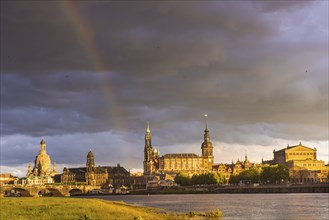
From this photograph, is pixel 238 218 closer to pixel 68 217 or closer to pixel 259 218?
pixel 259 218

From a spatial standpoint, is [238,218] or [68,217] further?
[238,218]

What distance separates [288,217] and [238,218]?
7.96 m

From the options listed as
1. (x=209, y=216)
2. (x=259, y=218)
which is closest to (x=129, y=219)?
(x=209, y=216)

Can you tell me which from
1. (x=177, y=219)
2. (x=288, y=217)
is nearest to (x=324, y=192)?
(x=288, y=217)

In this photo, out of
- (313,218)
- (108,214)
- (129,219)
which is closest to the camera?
(129,219)

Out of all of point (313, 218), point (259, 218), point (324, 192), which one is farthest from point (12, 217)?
point (324, 192)

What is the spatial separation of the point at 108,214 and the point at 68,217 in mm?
9738

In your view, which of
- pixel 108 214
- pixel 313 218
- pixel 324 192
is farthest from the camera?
pixel 324 192

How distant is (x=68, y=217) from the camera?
60.5 m

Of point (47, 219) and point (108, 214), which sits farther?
point (108, 214)

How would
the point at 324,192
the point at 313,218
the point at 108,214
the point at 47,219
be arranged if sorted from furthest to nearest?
the point at 324,192, the point at 313,218, the point at 108,214, the point at 47,219

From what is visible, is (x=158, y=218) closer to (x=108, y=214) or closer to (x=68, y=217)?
(x=108, y=214)

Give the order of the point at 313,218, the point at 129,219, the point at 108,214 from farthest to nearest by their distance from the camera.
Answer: the point at 313,218 < the point at 108,214 < the point at 129,219

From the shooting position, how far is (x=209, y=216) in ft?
259
